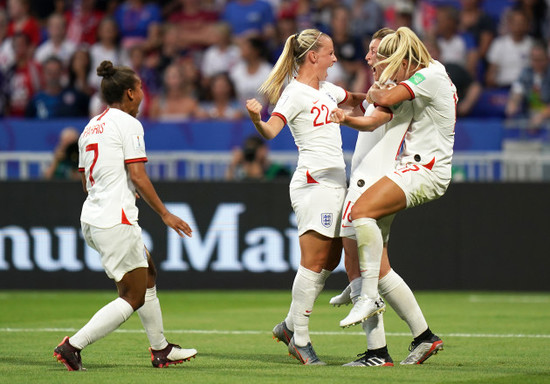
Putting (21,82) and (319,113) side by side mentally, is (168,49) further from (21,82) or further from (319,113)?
(319,113)

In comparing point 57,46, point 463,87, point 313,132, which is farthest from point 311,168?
point 57,46

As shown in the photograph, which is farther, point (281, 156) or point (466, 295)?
point (281, 156)

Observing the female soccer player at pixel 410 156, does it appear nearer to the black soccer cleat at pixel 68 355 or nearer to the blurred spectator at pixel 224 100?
the black soccer cleat at pixel 68 355

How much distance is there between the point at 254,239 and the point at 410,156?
6143 mm

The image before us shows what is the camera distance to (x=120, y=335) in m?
8.91

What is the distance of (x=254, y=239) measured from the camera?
12852 millimetres

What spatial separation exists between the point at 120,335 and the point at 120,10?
31.8 ft

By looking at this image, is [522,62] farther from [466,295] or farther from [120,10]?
[120,10]

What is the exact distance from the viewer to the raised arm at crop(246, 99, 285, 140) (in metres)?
6.55

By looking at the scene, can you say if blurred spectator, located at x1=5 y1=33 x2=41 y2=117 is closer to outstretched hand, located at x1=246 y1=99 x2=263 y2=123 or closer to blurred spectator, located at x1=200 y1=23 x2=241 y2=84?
blurred spectator, located at x1=200 y1=23 x2=241 y2=84

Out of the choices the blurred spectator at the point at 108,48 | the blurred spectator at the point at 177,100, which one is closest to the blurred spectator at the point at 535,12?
the blurred spectator at the point at 177,100

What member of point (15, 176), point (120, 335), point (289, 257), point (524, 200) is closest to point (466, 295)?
point (524, 200)

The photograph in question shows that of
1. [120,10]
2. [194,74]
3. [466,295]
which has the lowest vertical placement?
[466,295]

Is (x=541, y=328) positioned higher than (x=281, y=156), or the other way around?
(x=281, y=156)
